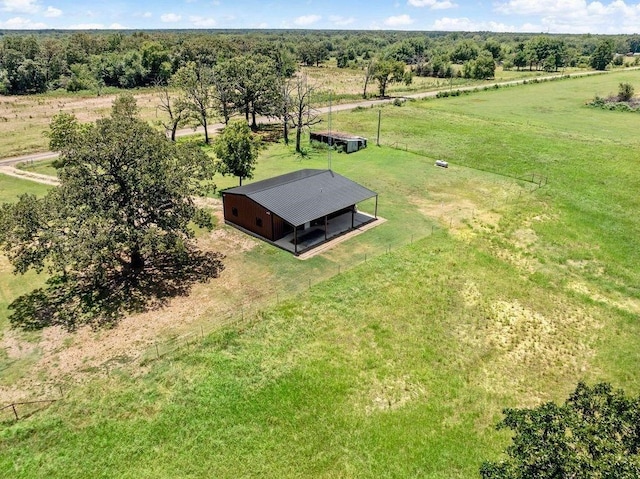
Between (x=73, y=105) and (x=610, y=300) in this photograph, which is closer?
(x=610, y=300)

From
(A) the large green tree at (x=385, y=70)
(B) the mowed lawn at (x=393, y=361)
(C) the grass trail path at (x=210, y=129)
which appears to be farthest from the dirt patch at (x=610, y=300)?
(A) the large green tree at (x=385, y=70)

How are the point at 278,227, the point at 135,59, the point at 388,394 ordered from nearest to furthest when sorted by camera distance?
1. the point at 388,394
2. the point at 278,227
3. the point at 135,59

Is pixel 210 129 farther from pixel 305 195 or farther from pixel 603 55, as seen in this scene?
pixel 603 55

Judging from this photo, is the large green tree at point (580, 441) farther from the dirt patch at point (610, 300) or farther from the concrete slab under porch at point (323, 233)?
the concrete slab under porch at point (323, 233)

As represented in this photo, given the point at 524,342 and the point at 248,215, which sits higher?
the point at 248,215

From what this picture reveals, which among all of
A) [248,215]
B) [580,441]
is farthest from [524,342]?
[248,215]

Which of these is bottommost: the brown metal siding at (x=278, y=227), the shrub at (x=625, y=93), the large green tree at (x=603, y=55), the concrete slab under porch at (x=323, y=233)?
the concrete slab under porch at (x=323, y=233)
